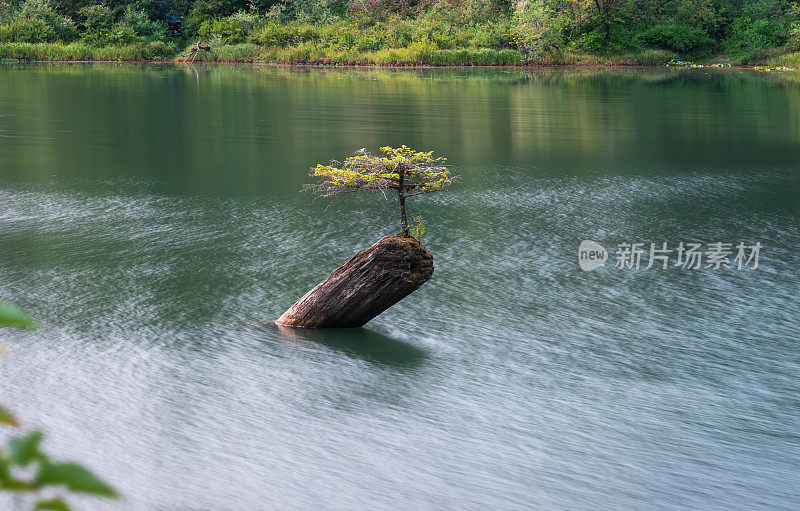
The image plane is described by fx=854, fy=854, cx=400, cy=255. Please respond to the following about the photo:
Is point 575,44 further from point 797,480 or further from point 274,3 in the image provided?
point 797,480

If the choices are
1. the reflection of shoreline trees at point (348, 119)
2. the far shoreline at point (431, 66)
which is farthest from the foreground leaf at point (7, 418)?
→ the far shoreline at point (431, 66)

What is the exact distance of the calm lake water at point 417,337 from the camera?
5617 mm

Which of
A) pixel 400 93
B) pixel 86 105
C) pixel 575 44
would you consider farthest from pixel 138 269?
pixel 575 44

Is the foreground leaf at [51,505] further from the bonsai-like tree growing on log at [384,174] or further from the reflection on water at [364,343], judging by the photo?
the bonsai-like tree growing on log at [384,174]

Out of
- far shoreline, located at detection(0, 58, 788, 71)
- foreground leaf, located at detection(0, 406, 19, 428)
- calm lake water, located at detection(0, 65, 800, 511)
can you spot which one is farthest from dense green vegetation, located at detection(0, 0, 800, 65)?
foreground leaf, located at detection(0, 406, 19, 428)

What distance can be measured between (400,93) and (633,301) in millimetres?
23515

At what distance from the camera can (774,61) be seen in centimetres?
4688

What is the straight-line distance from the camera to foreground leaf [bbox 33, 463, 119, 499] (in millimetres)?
884

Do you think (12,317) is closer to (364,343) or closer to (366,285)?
(366,285)

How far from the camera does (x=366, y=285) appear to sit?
300 inches

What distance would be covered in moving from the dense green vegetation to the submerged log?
41666 millimetres

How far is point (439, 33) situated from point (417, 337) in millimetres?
44813

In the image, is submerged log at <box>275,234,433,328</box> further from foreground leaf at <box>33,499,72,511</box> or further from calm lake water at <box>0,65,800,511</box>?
foreground leaf at <box>33,499,72,511</box>

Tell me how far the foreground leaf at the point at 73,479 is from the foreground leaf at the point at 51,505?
2cm
